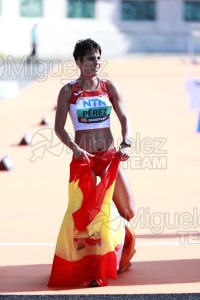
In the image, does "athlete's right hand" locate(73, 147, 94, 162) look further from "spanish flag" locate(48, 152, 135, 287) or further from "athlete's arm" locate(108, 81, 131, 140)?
"athlete's arm" locate(108, 81, 131, 140)

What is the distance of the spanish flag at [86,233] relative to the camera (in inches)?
295

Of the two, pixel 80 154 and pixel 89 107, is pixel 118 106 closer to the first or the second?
pixel 89 107

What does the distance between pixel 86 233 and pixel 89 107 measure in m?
1.02

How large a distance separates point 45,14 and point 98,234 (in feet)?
171

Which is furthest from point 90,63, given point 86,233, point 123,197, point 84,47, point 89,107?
point 86,233

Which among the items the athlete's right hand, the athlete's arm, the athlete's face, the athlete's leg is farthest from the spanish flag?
the athlete's face

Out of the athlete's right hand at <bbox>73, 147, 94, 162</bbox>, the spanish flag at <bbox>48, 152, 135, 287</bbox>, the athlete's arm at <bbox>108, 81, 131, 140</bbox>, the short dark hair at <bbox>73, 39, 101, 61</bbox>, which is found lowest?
the spanish flag at <bbox>48, 152, 135, 287</bbox>

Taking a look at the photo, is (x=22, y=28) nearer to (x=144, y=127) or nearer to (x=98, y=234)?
(x=144, y=127)

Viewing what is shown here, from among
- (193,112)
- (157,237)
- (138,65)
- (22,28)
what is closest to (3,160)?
(157,237)

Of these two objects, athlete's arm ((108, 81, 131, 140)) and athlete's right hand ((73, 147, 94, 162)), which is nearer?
athlete's right hand ((73, 147, 94, 162))

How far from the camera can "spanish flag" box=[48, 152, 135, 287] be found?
24.5 ft

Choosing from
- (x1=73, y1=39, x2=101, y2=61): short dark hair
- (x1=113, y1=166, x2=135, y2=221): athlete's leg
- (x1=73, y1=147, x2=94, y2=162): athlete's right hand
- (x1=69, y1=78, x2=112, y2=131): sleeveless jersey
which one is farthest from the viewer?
(x1=113, y1=166, x2=135, y2=221): athlete's leg

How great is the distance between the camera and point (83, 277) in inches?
296

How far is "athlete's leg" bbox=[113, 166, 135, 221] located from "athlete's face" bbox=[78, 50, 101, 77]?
0.85 m
